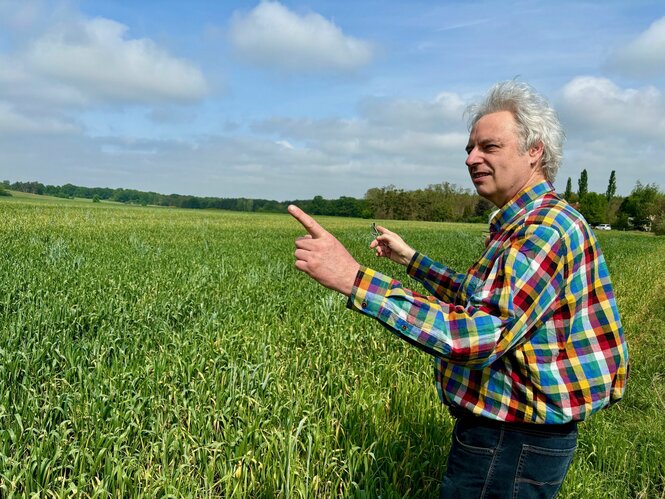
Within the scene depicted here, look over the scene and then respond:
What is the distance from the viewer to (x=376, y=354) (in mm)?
5359

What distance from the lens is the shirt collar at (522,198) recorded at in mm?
1823

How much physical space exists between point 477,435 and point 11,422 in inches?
115

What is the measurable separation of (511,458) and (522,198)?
95 cm

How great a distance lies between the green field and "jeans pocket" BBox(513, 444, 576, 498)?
113cm

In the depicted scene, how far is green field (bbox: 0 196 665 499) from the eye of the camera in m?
2.85

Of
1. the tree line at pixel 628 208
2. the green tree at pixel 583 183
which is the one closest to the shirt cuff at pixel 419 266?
the tree line at pixel 628 208

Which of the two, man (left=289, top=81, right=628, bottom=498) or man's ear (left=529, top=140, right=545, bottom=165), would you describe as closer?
man (left=289, top=81, right=628, bottom=498)

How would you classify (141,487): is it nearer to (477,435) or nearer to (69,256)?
(477,435)

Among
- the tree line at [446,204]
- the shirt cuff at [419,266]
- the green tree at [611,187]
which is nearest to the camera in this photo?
the shirt cuff at [419,266]

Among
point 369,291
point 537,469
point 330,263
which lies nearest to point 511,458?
point 537,469

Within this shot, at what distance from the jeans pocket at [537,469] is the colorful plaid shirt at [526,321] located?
0.17 meters

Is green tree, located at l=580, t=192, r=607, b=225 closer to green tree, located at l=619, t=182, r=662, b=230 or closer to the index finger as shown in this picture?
green tree, located at l=619, t=182, r=662, b=230

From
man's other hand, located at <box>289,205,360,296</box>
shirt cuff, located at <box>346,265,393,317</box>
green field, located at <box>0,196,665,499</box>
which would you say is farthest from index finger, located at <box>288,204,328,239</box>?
green field, located at <box>0,196,665,499</box>

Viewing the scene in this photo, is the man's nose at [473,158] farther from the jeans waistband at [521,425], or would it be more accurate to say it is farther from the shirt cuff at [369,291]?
the jeans waistband at [521,425]
